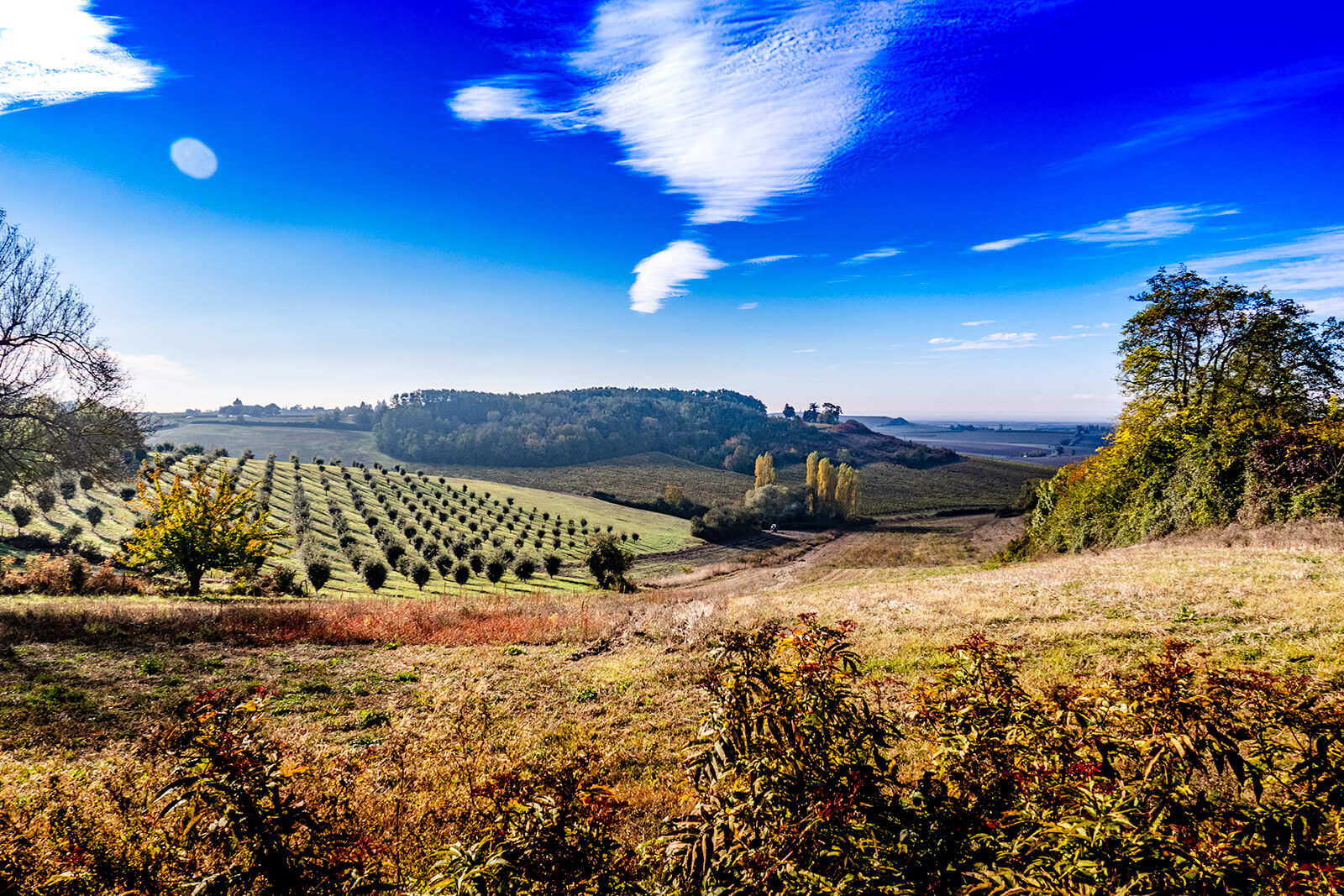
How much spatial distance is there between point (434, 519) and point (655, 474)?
199 feet

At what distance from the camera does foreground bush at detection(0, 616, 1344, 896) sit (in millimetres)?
2219

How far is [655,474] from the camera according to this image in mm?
111562

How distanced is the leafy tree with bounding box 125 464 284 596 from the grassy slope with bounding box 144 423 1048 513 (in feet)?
229

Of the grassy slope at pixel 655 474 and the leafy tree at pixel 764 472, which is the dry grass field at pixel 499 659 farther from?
the grassy slope at pixel 655 474

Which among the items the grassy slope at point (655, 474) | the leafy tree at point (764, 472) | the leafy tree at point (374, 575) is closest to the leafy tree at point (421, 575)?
the leafy tree at point (374, 575)

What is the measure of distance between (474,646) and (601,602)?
27.2ft

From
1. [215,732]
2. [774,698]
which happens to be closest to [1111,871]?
[774,698]

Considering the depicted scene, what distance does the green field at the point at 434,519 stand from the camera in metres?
34.9

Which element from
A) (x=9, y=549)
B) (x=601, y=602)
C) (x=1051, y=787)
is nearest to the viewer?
(x=1051, y=787)

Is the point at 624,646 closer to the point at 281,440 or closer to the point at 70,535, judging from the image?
the point at 70,535

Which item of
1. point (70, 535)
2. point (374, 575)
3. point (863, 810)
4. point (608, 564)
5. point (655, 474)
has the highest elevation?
point (863, 810)

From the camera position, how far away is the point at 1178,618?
10977 millimetres

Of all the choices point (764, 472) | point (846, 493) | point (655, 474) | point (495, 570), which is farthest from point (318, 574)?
point (655, 474)

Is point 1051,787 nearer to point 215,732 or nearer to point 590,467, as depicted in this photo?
point 215,732
